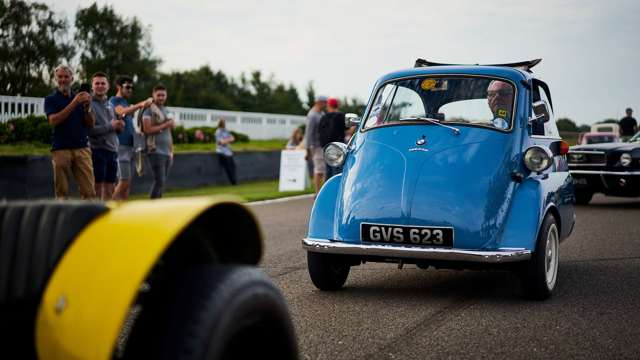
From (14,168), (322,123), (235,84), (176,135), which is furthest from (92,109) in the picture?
(235,84)

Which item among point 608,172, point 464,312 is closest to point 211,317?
point 464,312

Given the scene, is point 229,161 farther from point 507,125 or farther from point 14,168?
point 507,125

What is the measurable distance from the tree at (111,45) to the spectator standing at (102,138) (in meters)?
80.6

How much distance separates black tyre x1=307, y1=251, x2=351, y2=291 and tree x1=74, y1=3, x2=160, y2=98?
8560 cm

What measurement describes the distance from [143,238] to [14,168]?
41.4 feet

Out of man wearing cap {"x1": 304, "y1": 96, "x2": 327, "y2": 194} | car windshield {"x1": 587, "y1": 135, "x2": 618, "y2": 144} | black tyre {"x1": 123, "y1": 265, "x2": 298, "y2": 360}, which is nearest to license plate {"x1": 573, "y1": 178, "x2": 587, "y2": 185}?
man wearing cap {"x1": 304, "y1": 96, "x2": 327, "y2": 194}

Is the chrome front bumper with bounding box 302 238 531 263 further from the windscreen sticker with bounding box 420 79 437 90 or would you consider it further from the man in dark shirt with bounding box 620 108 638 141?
the man in dark shirt with bounding box 620 108 638 141

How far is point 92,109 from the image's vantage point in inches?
444

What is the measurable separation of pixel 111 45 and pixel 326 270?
89369 millimetres

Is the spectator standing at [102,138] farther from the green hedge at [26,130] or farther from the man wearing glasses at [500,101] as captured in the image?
the green hedge at [26,130]

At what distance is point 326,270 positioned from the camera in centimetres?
689

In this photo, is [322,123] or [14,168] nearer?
[14,168]

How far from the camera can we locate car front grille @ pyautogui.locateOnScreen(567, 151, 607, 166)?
1577cm

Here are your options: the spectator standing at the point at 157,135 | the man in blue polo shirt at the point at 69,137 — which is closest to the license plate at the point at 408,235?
the man in blue polo shirt at the point at 69,137
